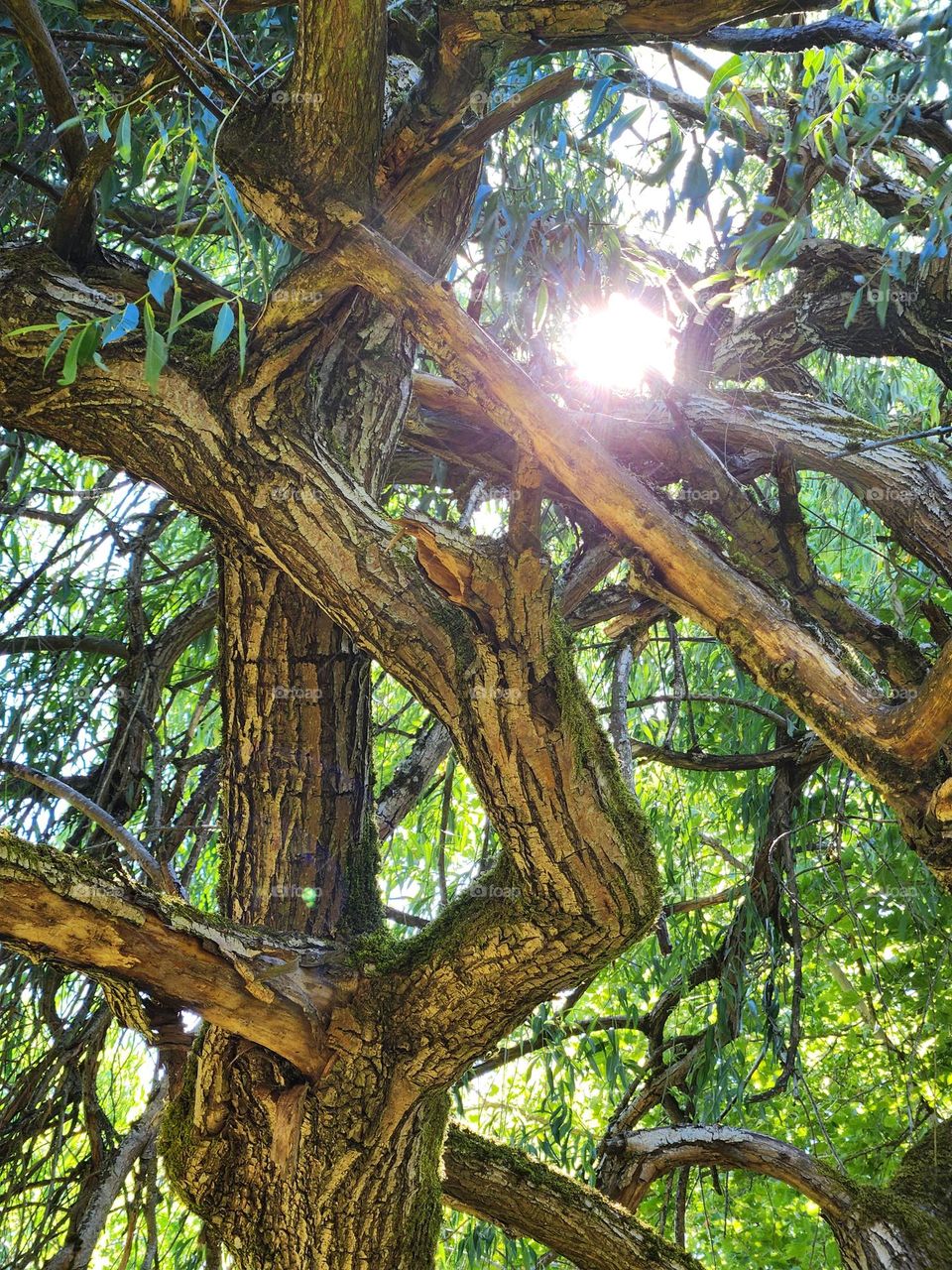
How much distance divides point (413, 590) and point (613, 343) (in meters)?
1.23

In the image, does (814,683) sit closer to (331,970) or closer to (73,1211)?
(331,970)

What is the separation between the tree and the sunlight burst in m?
0.06

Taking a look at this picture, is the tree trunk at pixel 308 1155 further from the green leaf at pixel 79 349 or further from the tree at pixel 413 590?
the green leaf at pixel 79 349

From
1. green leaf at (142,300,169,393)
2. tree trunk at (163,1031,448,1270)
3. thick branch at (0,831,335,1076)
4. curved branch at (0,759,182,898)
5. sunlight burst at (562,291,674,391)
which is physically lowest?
tree trunk at (163,1031,448,1270)

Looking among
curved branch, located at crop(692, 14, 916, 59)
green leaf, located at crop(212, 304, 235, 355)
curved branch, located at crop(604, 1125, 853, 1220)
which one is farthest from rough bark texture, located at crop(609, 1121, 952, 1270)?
curved branch, located at crop(692, 14, 916, 59)

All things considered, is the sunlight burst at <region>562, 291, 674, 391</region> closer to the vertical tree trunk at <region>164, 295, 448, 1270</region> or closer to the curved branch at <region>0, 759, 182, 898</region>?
the vertical tree trunk at <region>164, 295, 448, 1270</region>

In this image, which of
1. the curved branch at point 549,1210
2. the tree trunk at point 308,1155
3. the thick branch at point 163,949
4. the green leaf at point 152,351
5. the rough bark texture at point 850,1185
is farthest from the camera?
the rough bark texture at point 850,1185

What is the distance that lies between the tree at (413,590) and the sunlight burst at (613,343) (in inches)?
2.5

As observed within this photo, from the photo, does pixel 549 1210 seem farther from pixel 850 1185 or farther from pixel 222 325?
pixel 222 325

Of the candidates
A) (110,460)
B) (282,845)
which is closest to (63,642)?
(110,460)

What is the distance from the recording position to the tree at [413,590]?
5.19 feet

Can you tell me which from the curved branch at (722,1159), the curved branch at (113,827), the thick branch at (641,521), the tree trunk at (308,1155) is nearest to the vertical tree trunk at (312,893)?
the tree trunk at (308,1155)

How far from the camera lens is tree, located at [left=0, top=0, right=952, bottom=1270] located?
158 centimetres

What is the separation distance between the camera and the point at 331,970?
1.75m
